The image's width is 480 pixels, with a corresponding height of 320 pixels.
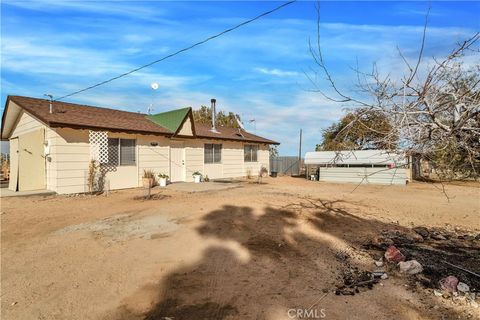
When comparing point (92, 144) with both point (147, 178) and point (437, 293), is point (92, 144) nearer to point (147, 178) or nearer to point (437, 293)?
point (147, 178)

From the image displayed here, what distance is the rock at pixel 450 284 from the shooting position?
3.93 m


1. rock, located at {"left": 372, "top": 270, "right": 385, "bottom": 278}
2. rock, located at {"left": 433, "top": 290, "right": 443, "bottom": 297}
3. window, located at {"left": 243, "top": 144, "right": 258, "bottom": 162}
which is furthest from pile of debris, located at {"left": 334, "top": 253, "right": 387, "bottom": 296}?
window, located at {"left": 243, "top": 144, "right": 258, "bottom": 162}

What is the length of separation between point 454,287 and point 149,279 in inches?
155

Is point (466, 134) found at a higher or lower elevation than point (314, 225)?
higher

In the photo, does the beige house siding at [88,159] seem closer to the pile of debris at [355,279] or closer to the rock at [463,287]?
the pile of debris at [355,279]

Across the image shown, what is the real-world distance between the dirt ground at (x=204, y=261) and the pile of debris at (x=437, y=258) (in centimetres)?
17

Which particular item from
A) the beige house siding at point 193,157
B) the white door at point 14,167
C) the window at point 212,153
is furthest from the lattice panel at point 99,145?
the window at point 212,153

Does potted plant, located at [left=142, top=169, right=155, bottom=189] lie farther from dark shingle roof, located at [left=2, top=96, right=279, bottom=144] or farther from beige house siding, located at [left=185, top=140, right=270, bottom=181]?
beige house siding, located at [left=185, top=140, right=270, bottom=181]

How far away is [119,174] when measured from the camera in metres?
13.1

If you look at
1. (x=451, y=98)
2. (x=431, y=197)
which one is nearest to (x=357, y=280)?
(x=451, y=98)

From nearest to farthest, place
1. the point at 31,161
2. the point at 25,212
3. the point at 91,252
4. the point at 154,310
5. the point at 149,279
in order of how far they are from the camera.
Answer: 1. the point at 154,310
2. the point at 149,279
3. the point at 91,252
4. the point at 25,212
5. the point at 31,161

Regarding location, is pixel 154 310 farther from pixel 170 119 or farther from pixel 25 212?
pixel 170 119

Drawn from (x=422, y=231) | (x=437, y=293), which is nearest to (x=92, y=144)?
(x=422, y=231)

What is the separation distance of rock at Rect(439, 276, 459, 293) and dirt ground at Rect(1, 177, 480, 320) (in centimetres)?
21
